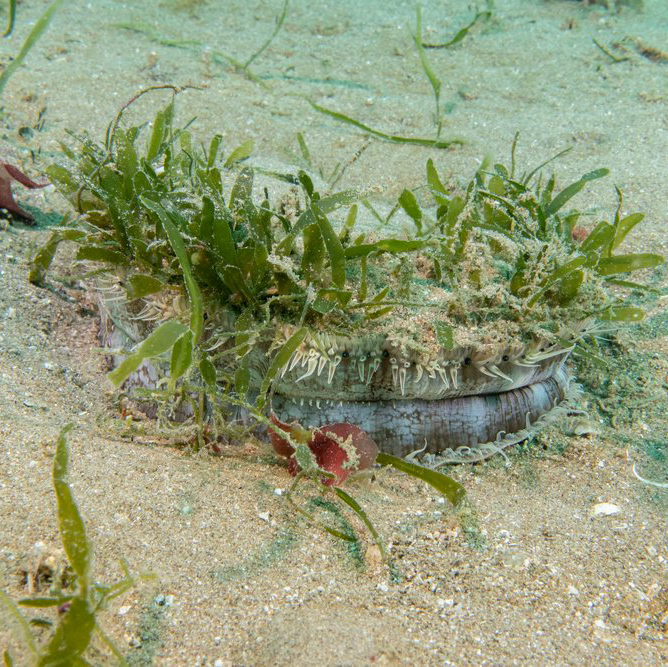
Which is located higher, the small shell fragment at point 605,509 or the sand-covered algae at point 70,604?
the sand-covered algae at point 70,604

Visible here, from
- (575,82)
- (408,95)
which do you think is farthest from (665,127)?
(408,95)

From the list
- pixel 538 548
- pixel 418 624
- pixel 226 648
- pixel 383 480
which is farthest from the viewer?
pixel 383 480

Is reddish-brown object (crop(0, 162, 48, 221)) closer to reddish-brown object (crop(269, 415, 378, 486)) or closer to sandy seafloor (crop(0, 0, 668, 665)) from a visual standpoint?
sandy seafloor (crop(0, 0, 668, 665))

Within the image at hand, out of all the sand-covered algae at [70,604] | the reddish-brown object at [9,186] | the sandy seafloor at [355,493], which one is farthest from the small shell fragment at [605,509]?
the reddish-brown object at [9,186]

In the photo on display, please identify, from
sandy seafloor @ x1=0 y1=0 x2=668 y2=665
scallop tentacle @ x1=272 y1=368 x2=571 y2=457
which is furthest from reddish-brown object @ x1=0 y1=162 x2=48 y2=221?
scallop tentacle @ x1=272 y1=368 x2=571 y2=457

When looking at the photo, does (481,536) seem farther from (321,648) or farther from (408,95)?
(408,95)

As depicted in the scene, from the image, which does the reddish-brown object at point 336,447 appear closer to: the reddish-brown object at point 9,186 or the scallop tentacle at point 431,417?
the scallop tentacle at point 431,417

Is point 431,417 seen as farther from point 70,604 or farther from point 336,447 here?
point 70,604
